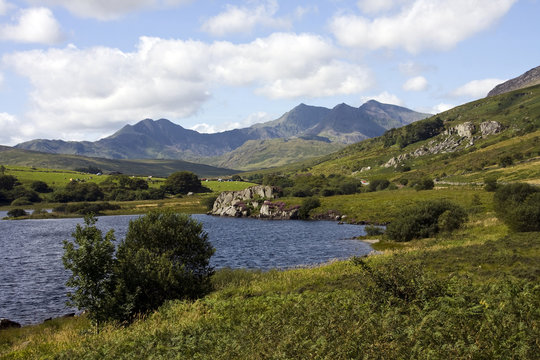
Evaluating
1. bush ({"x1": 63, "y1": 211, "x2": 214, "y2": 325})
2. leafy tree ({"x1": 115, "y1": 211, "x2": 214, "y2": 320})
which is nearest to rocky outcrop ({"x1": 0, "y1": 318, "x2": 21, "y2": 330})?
bush ({"x1": 63, "y1": 211, "x2": 214, "y2": 325})

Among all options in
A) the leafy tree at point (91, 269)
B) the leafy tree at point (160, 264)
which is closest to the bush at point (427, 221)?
the leafy tree at point (160, 264)

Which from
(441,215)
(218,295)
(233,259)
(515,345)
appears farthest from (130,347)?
(441,215)

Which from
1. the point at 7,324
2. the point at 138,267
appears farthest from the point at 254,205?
the point at 138,267

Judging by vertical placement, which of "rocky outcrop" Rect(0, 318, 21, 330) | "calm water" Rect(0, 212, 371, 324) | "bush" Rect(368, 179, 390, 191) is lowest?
"calm water" Rect(0, 212, 371, 324)

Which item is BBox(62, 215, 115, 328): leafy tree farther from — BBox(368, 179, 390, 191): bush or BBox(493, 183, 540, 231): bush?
BBox(368, 179, 390, 191): bush

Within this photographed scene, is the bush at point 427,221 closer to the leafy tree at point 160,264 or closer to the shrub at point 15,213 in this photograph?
the leafy tree at point 160,264

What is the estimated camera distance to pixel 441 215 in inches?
2511

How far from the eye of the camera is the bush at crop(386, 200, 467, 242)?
62562mm

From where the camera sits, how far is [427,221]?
6550 cm

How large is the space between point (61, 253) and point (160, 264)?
55.0 metres

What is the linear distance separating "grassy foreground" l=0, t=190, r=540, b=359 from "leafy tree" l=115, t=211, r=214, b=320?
2.76 metres

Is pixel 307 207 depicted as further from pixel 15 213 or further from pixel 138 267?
pixel 15 213

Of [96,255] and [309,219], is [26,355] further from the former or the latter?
[309,219]

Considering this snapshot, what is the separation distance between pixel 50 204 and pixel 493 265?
198 metres
